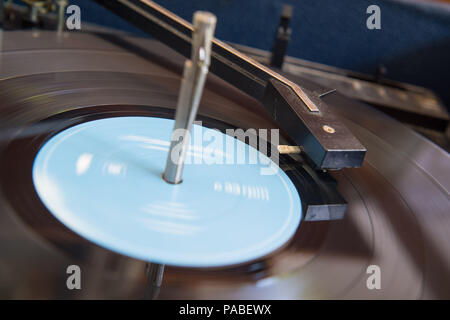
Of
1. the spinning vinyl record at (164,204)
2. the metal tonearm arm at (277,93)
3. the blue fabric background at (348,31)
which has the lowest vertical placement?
the spinning vinyl record at (164,204)

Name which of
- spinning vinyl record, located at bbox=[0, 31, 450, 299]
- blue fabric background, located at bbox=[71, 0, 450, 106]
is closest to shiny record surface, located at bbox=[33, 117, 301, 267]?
spinning vinyl record, located at bbox=[0, 31, 450, 299]

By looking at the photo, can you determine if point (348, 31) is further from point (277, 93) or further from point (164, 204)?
point (164, 204)

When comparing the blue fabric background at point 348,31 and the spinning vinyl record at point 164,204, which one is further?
the blue fabric background at point 348,31

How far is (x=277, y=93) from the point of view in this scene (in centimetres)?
66

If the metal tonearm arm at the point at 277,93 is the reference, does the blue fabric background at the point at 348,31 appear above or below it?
above

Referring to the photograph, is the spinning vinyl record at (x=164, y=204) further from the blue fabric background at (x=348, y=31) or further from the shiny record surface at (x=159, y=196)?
the blue fabric background at (x=348, y=31)

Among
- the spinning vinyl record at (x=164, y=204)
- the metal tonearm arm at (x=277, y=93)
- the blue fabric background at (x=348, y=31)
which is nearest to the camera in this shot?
the spinning vinyl record at (x=164, y=204)

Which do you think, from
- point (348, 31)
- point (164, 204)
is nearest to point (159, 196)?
point (164, 204)

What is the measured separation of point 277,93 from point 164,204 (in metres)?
0.26

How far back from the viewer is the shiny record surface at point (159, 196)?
45 cm

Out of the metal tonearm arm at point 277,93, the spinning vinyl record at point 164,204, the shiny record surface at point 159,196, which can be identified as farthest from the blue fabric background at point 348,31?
the shiny record surface at point 159,196

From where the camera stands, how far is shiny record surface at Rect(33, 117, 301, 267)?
45cm

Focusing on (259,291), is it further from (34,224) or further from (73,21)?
(73,21)

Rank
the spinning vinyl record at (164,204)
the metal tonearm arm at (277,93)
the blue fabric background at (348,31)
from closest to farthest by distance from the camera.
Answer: the spinning vinyl record at (164,204), the metal tonearm arm at (277,93), the blue fabric background at (348,31)
